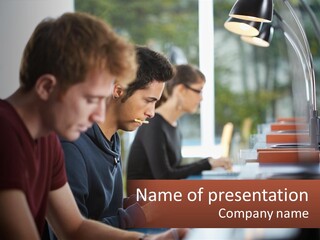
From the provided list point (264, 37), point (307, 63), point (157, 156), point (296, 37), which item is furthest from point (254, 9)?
point (157, 156)

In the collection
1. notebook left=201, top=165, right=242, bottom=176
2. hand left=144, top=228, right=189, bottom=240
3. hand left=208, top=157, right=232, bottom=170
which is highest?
hand left=144, top=228, right=189, bottom=240

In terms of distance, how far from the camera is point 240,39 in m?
4.90

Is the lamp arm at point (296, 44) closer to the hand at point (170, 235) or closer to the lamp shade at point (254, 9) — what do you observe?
the lamp shade at point (254, 9)

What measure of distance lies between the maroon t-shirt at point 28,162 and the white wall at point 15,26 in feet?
8.17

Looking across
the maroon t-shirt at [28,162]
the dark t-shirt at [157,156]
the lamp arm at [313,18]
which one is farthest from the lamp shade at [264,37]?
the maroon t-shirt at [28,162]

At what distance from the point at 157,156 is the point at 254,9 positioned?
1129 mm

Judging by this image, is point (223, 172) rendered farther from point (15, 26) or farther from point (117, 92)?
point (117, 92)

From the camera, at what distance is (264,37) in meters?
4.41

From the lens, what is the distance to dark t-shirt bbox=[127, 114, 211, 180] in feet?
14.0

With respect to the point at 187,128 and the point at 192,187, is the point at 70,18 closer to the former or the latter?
the point at 192,187

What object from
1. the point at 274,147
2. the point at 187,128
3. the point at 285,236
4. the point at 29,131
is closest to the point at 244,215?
the point at 285,236

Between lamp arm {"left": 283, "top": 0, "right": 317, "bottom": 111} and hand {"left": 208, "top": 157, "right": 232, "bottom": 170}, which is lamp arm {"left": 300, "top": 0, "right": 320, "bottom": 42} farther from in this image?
hand {"left": 208, "top": 157, "right": 232, "bottom": 170}

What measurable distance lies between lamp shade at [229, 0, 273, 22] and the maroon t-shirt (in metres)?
1.88

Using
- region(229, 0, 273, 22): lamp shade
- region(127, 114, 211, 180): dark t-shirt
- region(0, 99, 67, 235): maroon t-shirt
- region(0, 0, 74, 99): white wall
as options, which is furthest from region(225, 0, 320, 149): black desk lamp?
region(0, 99, 67, 235): maroon t-shirt
